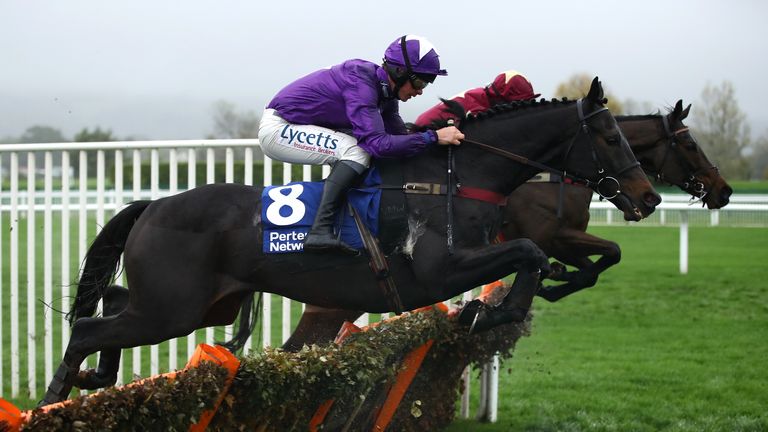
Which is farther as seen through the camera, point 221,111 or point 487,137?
point 221,111

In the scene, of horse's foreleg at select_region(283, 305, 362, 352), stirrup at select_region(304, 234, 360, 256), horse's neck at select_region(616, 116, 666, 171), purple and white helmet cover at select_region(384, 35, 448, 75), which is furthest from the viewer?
horse's neck at select_region(616, 116, 666, 171)

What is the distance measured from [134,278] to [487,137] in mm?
1789

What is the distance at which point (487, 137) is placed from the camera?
444cm

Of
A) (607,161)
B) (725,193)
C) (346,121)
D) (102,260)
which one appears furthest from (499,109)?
(102,260)

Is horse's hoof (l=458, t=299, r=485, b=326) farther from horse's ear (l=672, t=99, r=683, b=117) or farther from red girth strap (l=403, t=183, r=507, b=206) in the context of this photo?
horse's ear (l=672, t=99, r=683, b=117)

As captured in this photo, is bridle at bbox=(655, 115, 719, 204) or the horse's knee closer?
the horse's knee

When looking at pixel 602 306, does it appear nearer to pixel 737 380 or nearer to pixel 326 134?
pixel 737 380

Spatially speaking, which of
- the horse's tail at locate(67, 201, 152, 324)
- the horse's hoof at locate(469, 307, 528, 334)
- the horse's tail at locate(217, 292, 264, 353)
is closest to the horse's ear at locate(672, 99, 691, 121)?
the horse's hoof at locate(469, 307, 528, 334)

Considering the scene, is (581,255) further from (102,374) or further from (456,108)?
(102,374)

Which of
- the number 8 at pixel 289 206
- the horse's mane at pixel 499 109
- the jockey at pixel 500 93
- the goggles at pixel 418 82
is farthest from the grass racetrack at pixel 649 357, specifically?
the goggles at pixel 418 82

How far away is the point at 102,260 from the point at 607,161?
8.39ft

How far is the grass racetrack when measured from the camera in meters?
5.96

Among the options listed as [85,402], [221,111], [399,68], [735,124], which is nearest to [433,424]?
[399,68]

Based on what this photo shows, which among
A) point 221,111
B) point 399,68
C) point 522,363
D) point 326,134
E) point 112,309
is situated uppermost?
point 221,111
